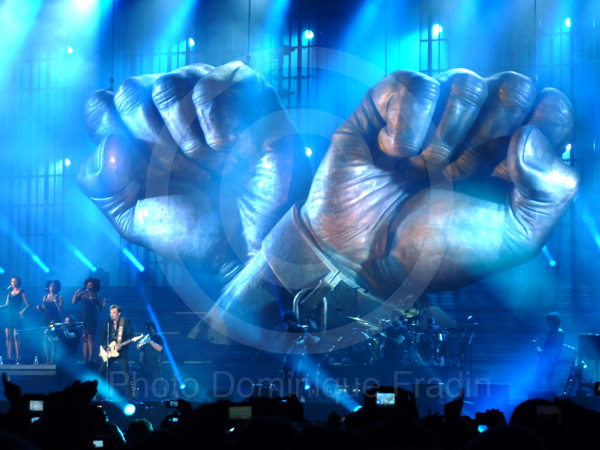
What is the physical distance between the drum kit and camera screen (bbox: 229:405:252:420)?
6442mm

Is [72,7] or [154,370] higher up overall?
[72,7]

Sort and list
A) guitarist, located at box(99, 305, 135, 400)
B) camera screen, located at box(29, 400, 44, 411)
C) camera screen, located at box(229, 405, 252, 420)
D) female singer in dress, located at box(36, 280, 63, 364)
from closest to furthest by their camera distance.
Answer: camera screen, located at box(229, 405, 252, 420) < camera screen, located at box(29, 400, 44, 411) < guitarist, located at box(99, 305, 135, 400) < female singer in dress, located at box(36, 280, 63, 364)

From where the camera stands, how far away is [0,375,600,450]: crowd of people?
5.41 ft

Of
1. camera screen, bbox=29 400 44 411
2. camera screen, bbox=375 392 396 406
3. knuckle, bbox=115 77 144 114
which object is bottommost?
camera screen, bbox=29 400 44 411

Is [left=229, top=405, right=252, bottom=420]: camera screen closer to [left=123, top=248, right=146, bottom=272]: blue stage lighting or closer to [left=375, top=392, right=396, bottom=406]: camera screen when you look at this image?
[left=375, top=392, right=396, bottom=406]: camera screen

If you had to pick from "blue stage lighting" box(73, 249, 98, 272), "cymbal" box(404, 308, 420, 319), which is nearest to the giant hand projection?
"cymbal" box(404, 308, 420, 319)

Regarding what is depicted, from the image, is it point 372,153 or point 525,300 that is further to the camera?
point 525,300

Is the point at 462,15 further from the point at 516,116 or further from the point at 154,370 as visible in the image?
the point at 154,370

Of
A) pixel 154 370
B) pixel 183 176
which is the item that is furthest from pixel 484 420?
pixel 183 176

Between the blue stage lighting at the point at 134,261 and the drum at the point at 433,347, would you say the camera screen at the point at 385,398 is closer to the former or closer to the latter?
the drum at the point at 433,347

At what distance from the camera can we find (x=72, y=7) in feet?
54.5

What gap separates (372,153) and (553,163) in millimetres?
2403

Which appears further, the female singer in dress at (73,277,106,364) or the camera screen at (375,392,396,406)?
the female singer in dress at (73,277,106,364)

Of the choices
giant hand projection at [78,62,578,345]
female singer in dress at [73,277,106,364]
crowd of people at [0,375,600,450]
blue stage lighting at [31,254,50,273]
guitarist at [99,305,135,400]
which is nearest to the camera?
crowd of people at [0,375,600,450]
